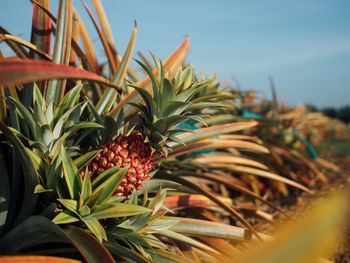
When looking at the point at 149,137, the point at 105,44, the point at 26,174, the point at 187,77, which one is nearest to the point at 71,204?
the point at 26,174

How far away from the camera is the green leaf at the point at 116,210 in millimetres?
612

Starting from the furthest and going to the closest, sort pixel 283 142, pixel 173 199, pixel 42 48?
pixel 283 142, pixel 173 199, pixel 42 48

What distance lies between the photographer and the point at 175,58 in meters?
1.26

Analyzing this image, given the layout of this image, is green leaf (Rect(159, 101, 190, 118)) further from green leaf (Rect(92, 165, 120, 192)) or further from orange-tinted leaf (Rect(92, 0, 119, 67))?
orange-tinted leaf (Rect(92, 0, 119, 67))

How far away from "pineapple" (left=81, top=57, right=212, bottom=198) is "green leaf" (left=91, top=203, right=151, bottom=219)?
88 millimetres

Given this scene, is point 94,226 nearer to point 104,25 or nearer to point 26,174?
point 26,174

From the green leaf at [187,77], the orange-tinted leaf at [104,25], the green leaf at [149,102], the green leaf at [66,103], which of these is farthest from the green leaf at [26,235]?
the orange-tinted leaf at [104,25]

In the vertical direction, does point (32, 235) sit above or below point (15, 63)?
below

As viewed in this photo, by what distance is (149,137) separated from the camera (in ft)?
2.56

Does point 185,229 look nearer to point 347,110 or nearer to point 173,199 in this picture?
point 173,199

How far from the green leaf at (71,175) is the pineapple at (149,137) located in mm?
81

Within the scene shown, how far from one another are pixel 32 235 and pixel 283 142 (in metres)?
2.30

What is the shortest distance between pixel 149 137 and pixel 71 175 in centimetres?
23

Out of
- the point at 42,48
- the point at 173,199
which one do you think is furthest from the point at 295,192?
the point at 42,48
